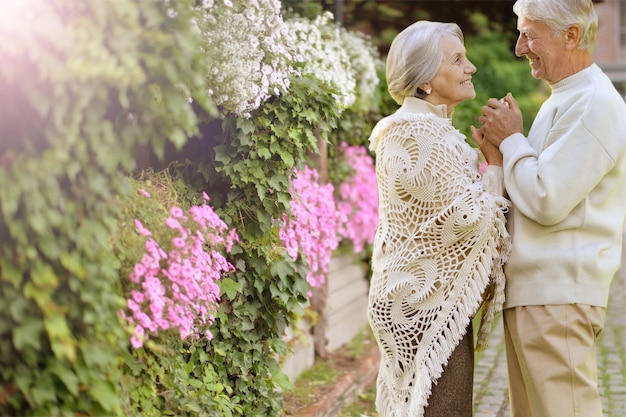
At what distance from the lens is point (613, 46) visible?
24.2 m

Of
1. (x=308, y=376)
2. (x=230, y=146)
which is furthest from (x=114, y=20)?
(x=308, y=376)

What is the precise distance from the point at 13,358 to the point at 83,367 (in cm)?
18

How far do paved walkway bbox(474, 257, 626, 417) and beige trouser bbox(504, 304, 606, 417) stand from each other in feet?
5.80

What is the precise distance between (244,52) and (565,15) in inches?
48.4

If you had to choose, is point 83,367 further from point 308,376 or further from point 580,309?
point 308,376

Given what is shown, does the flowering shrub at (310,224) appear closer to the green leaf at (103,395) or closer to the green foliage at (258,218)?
the green foliage at (258,218)

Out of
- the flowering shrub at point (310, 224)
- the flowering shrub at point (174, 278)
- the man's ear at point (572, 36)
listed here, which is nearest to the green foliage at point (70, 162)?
the flowering shrub at point (174, 278)

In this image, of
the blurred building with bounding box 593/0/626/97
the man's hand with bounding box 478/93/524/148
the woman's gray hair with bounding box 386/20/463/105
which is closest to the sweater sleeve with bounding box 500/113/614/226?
the man's hand with bounding box 478/93/524/148

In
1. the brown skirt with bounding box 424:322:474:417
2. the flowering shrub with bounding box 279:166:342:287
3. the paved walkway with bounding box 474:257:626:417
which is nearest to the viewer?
the brown skirt with bounding box 424:322:474:417

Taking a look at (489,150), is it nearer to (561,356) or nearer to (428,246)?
(428,246)

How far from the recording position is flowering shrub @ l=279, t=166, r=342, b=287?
4.27 meters

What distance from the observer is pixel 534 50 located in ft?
11.6

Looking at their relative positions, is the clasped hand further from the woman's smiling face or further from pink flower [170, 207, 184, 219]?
pink flower [170, 207, 184, 219]

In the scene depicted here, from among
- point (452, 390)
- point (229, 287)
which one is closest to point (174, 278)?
point (229, 287)
